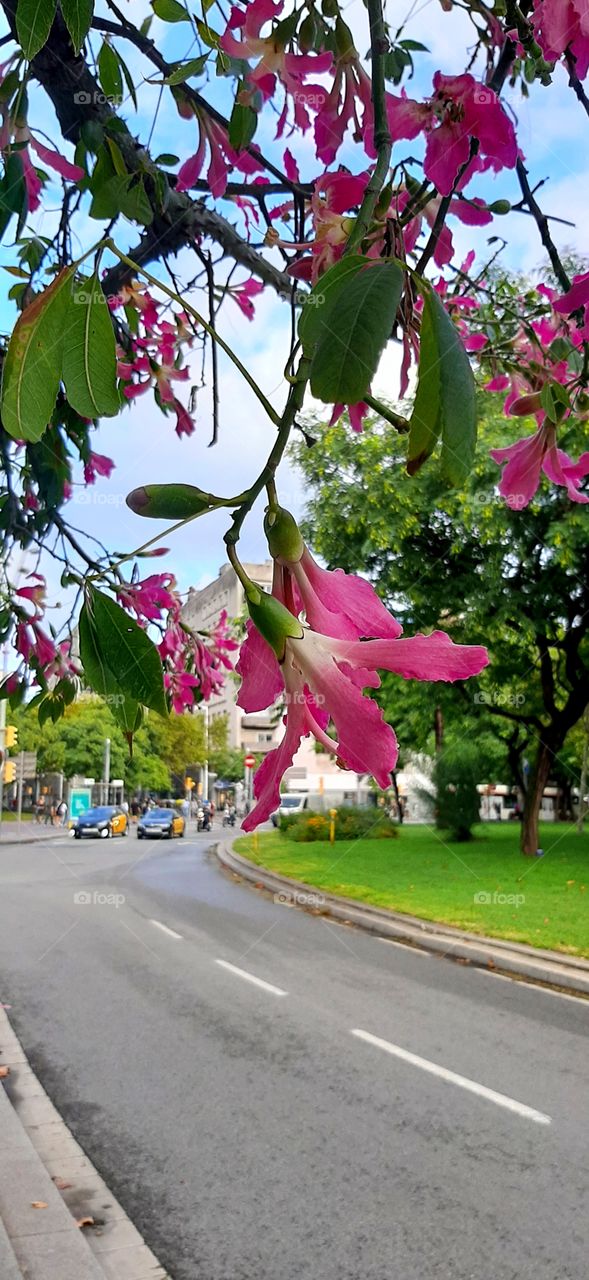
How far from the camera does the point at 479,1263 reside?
3.71 meters

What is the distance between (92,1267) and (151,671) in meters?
3.51

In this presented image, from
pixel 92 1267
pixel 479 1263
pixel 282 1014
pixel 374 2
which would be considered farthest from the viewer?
pixel 282 1014

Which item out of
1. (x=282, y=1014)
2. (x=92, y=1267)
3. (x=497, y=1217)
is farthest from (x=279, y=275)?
(x=282, y=1014)

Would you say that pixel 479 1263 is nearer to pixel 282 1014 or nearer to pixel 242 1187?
pixel 242 1187

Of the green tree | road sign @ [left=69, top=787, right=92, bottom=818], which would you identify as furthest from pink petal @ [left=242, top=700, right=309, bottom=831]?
road sign @ [left=69, top=787, right=92, bottom=818]

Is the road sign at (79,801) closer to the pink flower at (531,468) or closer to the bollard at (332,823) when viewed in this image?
the bollard at (332,823)

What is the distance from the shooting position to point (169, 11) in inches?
42.1

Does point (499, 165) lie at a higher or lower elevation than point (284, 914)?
higher

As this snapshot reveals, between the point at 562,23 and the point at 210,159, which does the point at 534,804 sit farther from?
the point at 562,23

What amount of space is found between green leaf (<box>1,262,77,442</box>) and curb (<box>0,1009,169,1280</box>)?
334cm

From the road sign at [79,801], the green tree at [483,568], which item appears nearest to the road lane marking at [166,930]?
the green tree at [483,568]

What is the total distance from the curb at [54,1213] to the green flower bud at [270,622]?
335 centimetres

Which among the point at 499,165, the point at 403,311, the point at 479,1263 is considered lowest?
the point at 479,1263

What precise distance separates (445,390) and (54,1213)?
4.14 m
